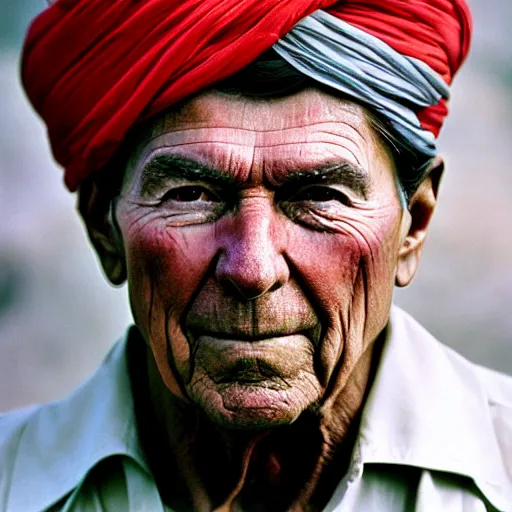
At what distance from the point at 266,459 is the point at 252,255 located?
0.63m

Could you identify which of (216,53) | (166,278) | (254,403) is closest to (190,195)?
(166,278)

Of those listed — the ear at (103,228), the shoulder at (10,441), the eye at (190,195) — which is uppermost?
the eye at (190,195)

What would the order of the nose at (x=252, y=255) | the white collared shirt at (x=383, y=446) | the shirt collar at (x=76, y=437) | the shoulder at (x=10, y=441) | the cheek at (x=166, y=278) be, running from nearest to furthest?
the nose at (x=252, y=255) < the cheek at (x=166, y=278) < the white collared shirt at (x=383, y=446) < the shirt collar at (x=76, y=437) < the shoulder at (x=10, y=441)

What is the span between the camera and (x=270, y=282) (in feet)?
8.59

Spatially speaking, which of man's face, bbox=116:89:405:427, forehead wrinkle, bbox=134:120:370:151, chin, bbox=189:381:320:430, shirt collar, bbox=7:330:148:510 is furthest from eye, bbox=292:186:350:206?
shirt collar, bbox=7:330:148:510

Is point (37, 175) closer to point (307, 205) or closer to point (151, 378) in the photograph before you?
point (151, 378)

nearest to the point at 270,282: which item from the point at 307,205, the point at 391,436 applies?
the point at 307,205

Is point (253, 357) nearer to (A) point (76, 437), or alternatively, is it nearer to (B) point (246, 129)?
(B) point (246, 129)

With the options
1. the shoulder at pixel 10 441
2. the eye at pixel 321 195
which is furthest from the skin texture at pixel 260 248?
the shoulder at pixel 10 441

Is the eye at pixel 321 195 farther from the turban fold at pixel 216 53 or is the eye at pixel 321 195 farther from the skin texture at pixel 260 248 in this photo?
the turban fold at pixel 216 53

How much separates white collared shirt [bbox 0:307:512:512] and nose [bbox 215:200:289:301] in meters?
0.54

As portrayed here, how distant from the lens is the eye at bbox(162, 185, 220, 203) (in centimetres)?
273

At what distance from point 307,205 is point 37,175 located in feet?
9.18

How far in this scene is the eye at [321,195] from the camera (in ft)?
8.92
